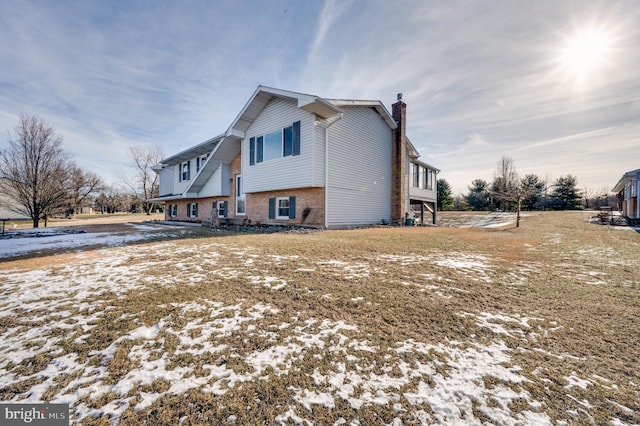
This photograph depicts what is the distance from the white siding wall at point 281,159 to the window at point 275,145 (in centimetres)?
Result: 24

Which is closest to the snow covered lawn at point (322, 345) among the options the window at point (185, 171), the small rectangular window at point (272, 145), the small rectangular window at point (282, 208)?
the small rectangular window at point (282, 208)

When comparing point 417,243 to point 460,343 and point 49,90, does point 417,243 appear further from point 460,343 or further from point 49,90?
point 49,90

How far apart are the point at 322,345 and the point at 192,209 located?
24316mm

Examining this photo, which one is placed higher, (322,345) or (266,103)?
(266,103)

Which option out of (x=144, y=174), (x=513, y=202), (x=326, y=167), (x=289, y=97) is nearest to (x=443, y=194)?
(x=513, y=202)

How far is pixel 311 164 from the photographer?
12.6 m

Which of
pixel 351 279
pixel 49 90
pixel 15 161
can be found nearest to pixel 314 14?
pixel 351 279

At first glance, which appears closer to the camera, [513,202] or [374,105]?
[374,105]

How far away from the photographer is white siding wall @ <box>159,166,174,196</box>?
2556 cm

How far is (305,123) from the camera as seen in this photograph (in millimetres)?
12859

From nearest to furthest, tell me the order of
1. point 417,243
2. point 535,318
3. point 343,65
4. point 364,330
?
point 364,330 → point 535,318 → point 417,243 → point 343,65

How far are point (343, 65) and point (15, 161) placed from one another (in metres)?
21.4

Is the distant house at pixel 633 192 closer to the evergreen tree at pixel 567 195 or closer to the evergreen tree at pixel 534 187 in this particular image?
the evergreen tree at pixel 534 187

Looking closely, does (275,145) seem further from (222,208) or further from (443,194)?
(443,194)
